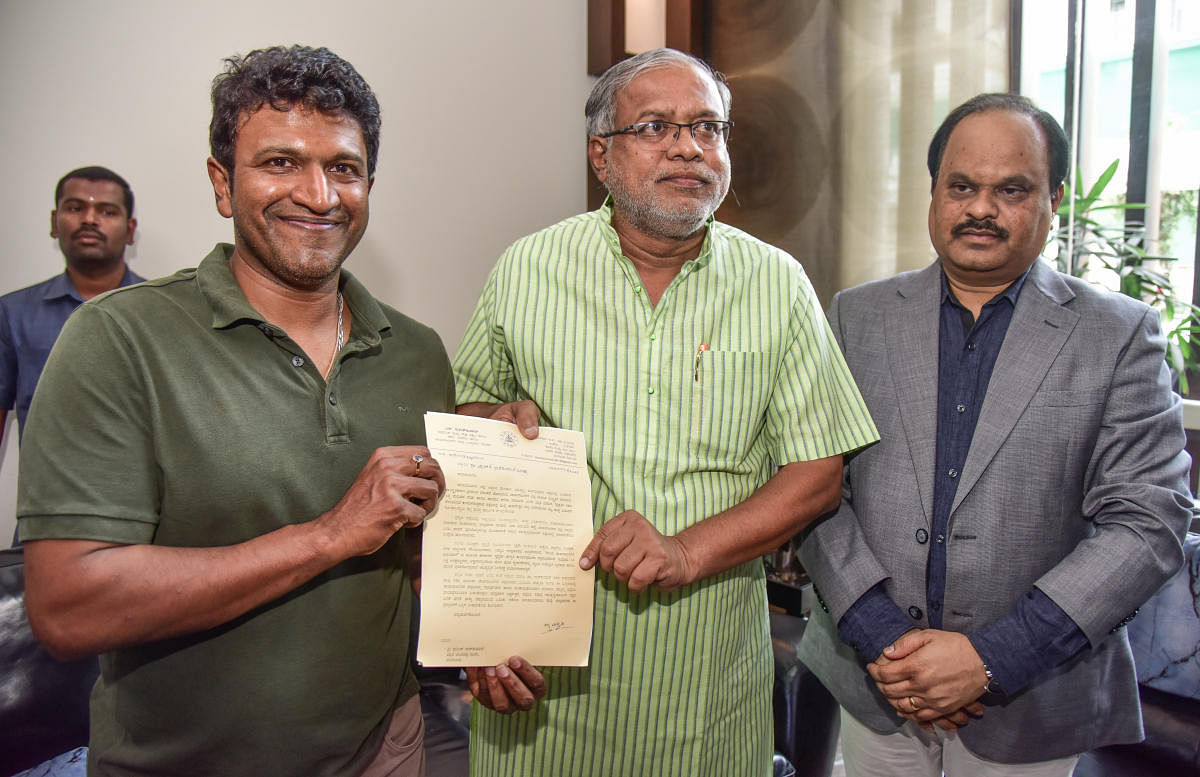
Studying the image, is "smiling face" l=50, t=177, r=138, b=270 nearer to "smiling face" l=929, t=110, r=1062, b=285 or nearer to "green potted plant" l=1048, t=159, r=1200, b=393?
"smiling face" l=929, t=110, r=1062, b=285

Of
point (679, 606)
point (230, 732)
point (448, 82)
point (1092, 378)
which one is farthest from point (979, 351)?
point (448, 82)

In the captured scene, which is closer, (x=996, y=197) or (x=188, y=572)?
(x=188, y=572)

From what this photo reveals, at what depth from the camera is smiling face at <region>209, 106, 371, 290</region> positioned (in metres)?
1.24

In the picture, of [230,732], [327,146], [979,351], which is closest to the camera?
[230,732]

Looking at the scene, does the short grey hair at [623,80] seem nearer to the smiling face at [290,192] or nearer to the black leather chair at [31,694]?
the smiling face at [290,192]

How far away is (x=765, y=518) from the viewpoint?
139cm

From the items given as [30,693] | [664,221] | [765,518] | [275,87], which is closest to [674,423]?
[765,518]

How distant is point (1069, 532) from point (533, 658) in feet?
3.48

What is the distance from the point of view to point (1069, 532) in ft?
4.98

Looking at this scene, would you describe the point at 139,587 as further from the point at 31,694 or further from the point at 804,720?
the point at 804,720

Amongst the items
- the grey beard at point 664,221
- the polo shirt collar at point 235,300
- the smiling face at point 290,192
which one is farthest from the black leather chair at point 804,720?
the smiling face at point 290,192

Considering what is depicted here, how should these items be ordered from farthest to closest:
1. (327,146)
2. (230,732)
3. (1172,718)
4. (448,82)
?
(448,82)
(1172,718)
(327,146)
(230,732)

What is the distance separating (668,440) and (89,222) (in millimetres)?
2232

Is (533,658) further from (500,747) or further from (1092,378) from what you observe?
(1092,378)
